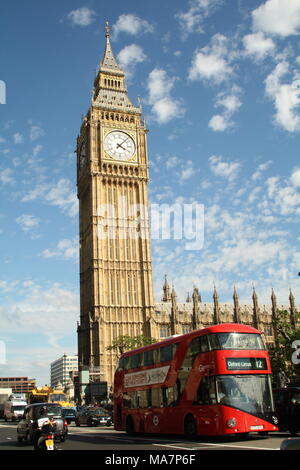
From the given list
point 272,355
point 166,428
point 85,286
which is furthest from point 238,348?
point 85,286

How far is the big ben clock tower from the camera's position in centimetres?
8156

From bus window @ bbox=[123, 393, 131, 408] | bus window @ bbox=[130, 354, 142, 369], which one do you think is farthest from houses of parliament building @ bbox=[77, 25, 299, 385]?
bus window @ bbox=[130, 354, 142, 369]

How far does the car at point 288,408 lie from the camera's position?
79.9 ft

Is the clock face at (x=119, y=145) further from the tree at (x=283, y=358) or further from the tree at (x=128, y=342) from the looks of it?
the tree at (x=283, y=358)

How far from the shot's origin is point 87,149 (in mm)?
90375

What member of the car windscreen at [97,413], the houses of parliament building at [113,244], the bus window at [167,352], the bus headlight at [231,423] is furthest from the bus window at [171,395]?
the houses of parliament building at [113,244]

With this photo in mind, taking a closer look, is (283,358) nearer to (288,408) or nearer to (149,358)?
(288,408)

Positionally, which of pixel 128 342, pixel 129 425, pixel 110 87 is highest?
pixel 110 87

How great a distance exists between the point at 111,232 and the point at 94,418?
4773 cm

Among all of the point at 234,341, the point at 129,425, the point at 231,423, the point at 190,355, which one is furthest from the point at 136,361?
the point at 231,423

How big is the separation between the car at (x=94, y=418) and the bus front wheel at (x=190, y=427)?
20625 mm

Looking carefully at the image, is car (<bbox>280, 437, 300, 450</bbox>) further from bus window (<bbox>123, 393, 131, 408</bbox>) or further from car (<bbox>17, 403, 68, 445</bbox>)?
bus window (<bbox>123, 393, 131, 408</bbox>)

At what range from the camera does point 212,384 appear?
19859 mm
